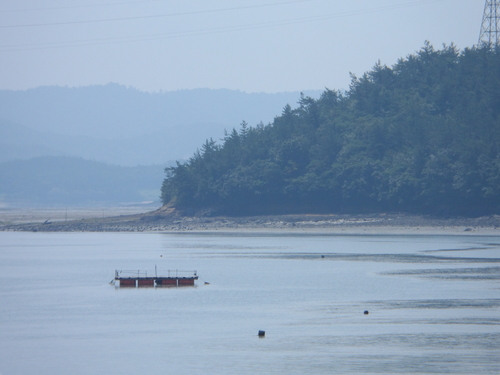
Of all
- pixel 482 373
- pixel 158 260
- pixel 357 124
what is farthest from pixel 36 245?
pixel 482 373

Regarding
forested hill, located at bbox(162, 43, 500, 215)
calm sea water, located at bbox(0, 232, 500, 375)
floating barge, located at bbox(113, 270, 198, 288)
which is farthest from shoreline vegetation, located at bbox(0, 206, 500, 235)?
floating barge, located at bbox(113, 270, 198, 288)

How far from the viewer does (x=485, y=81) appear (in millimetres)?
113625

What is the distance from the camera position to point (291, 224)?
110m

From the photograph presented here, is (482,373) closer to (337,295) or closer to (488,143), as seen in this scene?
(337,295)

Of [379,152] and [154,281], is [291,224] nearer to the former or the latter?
[379,152]

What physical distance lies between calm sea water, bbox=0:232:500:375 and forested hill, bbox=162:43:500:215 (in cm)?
2994

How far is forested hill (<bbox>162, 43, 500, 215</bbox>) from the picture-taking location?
334ft

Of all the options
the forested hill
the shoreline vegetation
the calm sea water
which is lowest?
the calm sea water

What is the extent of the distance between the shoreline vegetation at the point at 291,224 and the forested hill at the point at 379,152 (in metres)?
2.51

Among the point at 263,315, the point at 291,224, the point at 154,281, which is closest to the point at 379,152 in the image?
the point at 291,224

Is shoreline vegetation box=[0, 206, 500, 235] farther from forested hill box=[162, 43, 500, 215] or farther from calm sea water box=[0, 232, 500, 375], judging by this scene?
calm sea water box=[0, 232, 500, 375]

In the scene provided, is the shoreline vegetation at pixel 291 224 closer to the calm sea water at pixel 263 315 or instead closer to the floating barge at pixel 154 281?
the calm sea water at pixel 263 315

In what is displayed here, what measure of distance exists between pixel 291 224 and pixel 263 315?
71346mm

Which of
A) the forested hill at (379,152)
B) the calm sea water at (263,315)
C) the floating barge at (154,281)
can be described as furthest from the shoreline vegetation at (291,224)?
the floating barge at (154,281)
